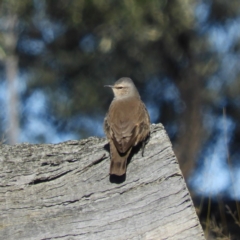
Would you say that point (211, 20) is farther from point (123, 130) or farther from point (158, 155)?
point (158, 155)

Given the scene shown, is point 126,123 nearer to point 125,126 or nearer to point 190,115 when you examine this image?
Result: point 125,126

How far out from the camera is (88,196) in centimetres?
229

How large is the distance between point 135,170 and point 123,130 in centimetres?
150

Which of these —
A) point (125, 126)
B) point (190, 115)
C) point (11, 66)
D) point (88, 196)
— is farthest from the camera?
point (11, 66)

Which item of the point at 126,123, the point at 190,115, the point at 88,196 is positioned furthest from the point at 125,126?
the point at 190,115

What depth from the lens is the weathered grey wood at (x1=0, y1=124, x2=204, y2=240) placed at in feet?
7.24

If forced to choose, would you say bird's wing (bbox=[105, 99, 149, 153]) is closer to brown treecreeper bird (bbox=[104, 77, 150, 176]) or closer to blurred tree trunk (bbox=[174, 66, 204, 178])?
brown treecreeper bird (bbox=[104, 77, 150, 176])

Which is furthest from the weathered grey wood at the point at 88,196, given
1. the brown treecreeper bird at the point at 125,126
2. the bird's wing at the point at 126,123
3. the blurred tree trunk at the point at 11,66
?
the blurred tree trunk at the point at 11,66

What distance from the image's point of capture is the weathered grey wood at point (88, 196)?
7.24 ft

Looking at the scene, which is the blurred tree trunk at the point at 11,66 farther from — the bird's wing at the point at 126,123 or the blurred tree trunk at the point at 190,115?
the bird's wing at the point at 126,123

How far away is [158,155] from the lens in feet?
7.84

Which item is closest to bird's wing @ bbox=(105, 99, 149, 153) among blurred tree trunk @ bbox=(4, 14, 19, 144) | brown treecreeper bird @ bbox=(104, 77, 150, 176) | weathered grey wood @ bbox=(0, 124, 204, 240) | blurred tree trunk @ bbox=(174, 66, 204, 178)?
brown treecreeper bird @ bbox=(104, 77, 150, 176)

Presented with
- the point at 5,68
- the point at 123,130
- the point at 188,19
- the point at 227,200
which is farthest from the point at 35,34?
the point at 123,130

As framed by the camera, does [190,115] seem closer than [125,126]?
No
